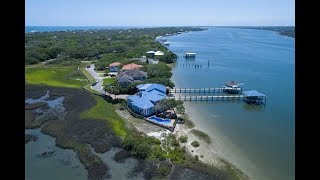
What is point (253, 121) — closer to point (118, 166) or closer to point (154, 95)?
point (154, 95)

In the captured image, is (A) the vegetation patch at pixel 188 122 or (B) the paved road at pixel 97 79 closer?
(A) the vegetation patch at pixel 188 122

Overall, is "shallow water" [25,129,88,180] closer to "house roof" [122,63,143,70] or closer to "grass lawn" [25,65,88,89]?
"grass lawn" [25,65,88,89]

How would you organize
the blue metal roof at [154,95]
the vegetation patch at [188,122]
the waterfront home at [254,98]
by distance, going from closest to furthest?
the vegetation patch at [188,122], the blue metal roof at [154,95], the waterfront home at [254,98]

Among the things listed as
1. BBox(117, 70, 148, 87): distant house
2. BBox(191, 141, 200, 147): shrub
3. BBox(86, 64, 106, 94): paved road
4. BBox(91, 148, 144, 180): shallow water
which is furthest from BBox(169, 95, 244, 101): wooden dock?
BBox(91, 148, 144, 180): shallow water

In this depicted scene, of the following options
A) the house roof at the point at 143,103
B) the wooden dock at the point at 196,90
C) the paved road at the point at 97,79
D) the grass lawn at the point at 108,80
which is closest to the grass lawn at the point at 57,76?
the paved road at the point at 97,79

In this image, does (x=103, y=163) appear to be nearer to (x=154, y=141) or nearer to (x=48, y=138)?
(x=154, y=141)

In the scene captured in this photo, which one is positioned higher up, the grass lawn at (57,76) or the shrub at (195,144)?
the grass lawn at (57,76)

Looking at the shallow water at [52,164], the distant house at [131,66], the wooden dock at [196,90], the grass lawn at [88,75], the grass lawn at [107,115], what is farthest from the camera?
the distant house at [131,66]

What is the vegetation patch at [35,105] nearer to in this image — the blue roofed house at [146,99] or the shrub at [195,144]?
the blue roofed house at [146,99]
